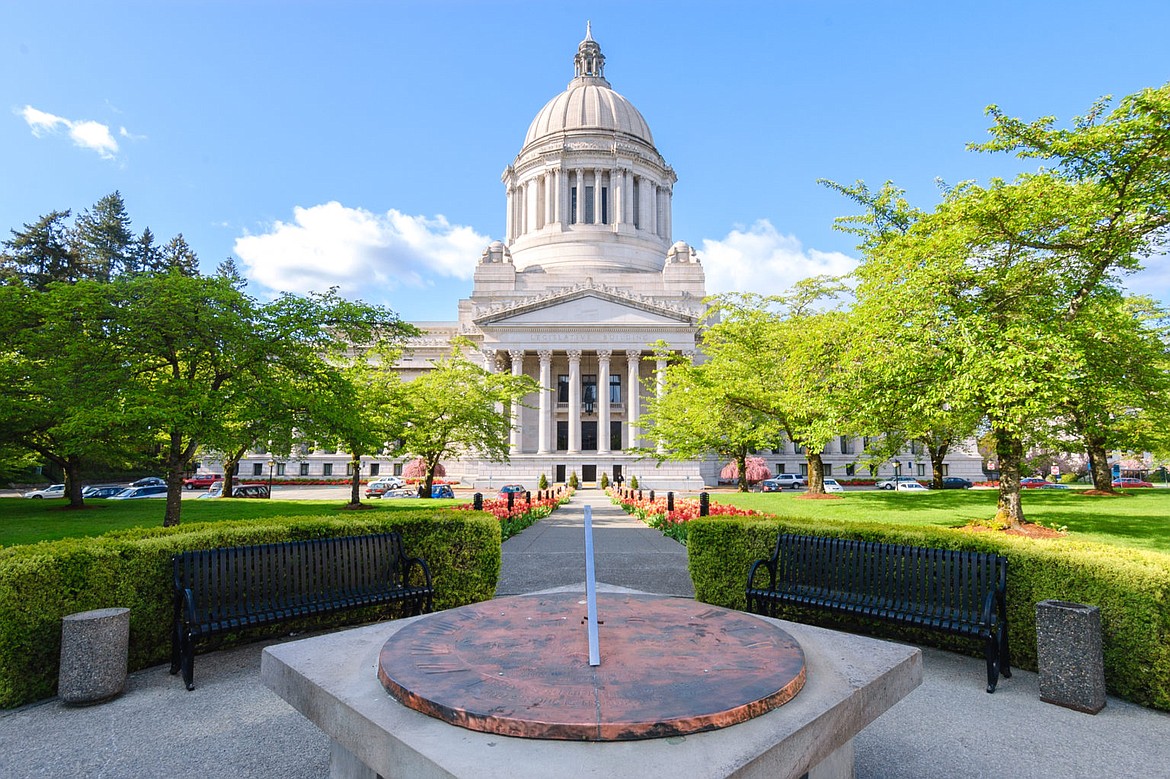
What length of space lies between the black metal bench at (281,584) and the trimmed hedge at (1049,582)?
437cm

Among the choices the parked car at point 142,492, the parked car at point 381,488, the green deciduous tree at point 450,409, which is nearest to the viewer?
the green deciduous tree at point 450,409

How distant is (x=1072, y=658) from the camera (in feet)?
19.9

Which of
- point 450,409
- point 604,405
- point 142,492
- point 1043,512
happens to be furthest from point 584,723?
point 604,405

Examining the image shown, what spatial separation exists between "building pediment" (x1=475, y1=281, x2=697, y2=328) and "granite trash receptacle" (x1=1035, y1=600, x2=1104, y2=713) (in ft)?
171

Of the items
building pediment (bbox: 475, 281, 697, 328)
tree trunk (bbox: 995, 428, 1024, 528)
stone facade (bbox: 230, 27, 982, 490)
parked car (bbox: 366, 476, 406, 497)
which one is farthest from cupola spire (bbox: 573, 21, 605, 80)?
tree trunk (bbox: 995, 428, 1024, 528)

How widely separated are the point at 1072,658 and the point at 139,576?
960cm

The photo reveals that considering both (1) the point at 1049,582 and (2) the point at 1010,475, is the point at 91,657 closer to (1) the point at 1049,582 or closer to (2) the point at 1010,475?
(1) the point at 1049,582

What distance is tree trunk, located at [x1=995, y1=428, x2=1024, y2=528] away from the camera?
54.1ft

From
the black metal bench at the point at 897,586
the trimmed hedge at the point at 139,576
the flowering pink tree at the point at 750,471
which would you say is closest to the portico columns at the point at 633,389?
the flowering pink tree at the point at 750,471

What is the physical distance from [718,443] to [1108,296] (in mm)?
18146

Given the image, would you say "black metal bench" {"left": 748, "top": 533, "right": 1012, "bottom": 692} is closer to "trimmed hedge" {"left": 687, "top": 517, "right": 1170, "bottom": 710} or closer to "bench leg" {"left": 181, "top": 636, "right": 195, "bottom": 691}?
"trimmed hedge" {"left": 687, "top": 517, "right": 1170, "bottom": 710}

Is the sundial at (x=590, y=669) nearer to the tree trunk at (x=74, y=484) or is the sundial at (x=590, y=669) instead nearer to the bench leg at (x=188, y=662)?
the bench leg at (x=188, y=662)

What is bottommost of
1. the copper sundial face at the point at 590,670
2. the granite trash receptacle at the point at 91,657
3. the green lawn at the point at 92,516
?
the green lawn at the point at 92,516

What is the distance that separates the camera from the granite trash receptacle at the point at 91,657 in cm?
610
